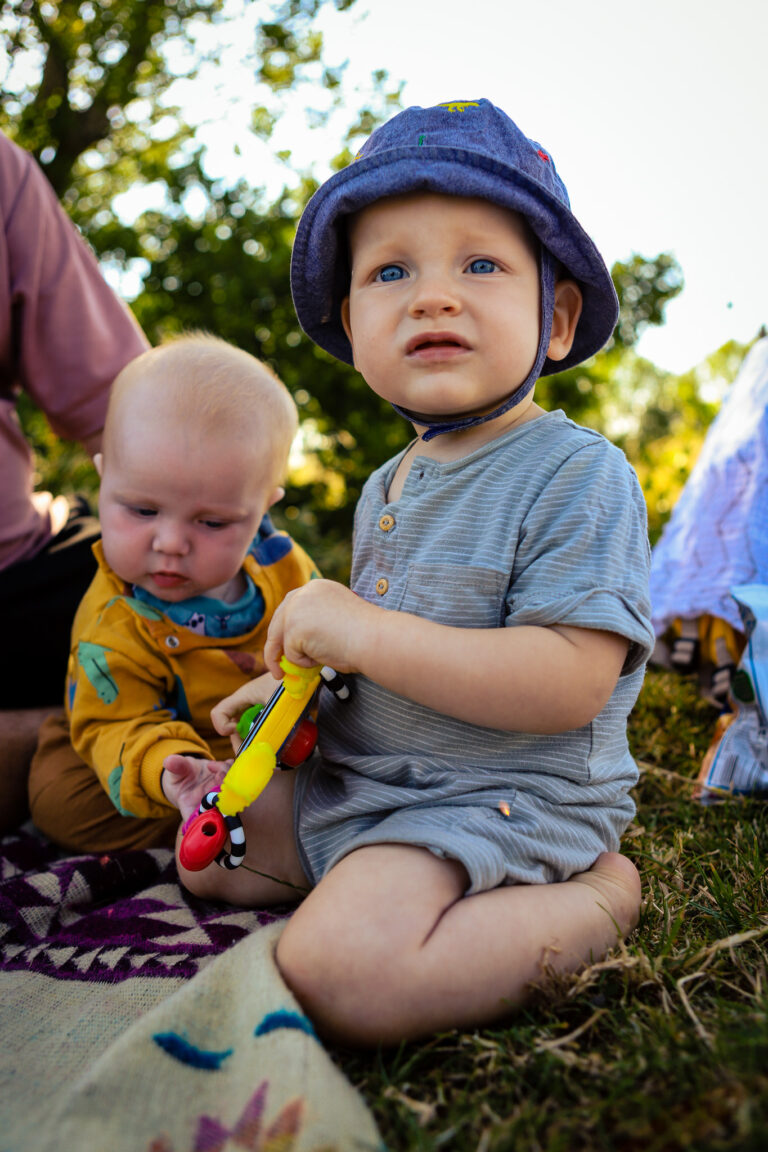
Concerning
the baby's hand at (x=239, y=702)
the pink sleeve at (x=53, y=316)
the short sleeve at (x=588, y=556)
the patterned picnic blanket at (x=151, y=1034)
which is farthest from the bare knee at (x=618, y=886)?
the pink sleeve at (x=53, y=316)

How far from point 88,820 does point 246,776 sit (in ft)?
2.69

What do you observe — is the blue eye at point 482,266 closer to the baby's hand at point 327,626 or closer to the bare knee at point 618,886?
the baby's hand at point 327,626

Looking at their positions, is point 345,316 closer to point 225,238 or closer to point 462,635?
point 462,635

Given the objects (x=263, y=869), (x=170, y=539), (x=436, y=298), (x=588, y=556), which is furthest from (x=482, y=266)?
(x=263, y=869)

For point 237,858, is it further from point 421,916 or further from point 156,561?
point 156,561

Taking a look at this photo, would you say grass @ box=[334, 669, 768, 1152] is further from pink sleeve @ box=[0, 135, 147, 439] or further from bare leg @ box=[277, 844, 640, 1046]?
pink sleeve @ box=[0, 135, 147, 439]

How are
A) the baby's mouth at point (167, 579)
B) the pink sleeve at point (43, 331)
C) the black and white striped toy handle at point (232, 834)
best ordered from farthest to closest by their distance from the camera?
the pink sleeve at point (43, 331) → the baby's mouth at point (167, 579) → the black and white striped toy handle at point (232, 834)

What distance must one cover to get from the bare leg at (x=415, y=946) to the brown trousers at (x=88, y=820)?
2.78ft

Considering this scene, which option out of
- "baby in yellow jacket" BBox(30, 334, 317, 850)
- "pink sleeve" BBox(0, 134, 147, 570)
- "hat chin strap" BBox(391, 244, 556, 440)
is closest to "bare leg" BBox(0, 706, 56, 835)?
"baby in yellow jacket" BBox(30, 334, 317, 850)

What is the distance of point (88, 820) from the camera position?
77.5 inches

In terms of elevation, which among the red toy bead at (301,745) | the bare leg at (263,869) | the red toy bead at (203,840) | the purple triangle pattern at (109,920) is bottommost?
the purple triangle pattern at (109,920)

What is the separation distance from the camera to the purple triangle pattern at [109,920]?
139cm

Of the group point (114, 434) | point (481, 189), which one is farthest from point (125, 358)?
point (481, 189)

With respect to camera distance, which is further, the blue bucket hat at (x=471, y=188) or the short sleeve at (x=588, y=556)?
the blue bucket hat at (x=471, y=188)
